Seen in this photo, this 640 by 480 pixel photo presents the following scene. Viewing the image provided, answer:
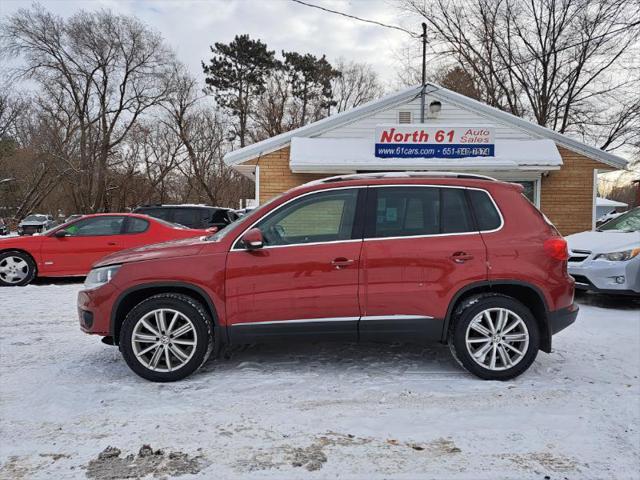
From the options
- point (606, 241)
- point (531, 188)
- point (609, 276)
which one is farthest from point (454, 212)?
point (531, 188)

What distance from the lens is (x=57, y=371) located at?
4.12m

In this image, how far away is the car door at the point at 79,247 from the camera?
8.75 metres

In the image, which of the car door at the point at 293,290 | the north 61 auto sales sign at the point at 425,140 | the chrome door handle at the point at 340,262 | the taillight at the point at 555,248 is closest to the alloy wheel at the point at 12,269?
the car door at the point at 293,290

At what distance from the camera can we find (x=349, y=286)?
12.4 ft

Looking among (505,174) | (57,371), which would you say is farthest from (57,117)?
(57,371)

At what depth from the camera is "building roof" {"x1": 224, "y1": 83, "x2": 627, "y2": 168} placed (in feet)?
39.3

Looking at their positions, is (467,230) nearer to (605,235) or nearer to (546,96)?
(605,235)

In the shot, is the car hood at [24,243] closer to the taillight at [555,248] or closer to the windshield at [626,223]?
the taillight at [555,248]

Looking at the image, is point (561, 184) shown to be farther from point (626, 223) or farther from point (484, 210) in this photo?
point (484, 210)

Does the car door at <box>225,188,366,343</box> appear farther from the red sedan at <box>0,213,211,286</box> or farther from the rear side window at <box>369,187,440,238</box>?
the red sedan at <box>0,213,211,286</box>

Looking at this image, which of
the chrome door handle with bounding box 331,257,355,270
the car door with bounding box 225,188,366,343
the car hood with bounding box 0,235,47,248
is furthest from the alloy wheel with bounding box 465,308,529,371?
the car hood with bounding box 0,235,47,248

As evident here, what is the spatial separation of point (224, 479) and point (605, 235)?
7.44 m

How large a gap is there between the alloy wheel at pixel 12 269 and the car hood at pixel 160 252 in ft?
19.0

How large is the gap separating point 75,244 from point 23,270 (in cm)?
102
